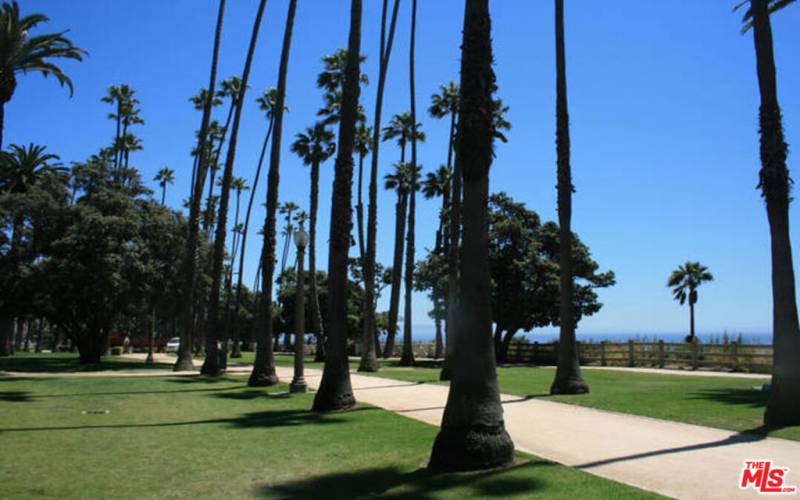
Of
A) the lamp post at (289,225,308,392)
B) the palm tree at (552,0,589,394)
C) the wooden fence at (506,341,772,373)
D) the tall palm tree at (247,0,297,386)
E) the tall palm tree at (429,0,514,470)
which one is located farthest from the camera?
the wooden fence at (506,341,772,373)

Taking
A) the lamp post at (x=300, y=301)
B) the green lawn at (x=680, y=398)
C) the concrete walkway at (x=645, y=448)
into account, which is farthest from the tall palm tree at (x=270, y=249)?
the concrete walkway at (x=645, y=448)

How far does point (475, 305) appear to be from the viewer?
8445mm

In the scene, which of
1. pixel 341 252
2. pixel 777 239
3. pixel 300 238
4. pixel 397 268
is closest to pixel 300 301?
pixel 300 238

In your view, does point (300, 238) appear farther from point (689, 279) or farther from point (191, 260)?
point (689, 279)

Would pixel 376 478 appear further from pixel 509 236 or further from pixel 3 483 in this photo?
pixel 509 236

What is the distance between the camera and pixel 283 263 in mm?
82625

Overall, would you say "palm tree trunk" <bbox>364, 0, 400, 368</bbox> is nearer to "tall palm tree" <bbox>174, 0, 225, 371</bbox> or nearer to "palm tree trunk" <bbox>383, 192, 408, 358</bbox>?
"palm tree trunk" <bbox>383, 192, 408, 358</bbox>

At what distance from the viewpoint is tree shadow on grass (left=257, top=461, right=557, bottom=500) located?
6.71m

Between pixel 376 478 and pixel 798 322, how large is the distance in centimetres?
862

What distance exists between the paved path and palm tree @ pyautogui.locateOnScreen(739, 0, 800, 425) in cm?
150

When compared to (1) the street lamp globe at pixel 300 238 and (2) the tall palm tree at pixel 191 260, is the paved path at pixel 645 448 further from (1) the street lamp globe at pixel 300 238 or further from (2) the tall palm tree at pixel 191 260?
(2) the tall palm tree at pixel 191 260

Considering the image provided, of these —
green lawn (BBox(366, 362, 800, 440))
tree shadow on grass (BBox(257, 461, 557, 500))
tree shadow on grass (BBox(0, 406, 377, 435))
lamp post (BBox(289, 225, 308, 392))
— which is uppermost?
lamp post (BBox(289, 225, 308, 392))

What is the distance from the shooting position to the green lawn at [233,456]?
6.92m

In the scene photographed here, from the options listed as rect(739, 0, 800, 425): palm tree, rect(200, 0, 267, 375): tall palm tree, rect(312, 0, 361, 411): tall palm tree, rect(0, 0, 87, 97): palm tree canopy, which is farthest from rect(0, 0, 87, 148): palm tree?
rect(739, 0, 800, 425): palm tree
